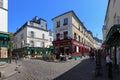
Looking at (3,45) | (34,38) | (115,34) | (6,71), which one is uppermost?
(34,38)

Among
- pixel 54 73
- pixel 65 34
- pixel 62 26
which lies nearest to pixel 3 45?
pixel 54 73

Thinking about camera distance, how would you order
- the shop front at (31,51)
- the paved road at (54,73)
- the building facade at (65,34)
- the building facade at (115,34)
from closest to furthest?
the building facade at (115,34) < the paved road at (54,73) < the building facade at (65,34) < the shop front at (31,51)

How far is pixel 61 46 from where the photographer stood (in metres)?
31.0

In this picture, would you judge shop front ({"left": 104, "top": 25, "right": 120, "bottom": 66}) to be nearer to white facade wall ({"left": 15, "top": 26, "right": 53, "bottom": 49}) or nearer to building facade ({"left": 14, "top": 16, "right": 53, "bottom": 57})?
building facade ({"left": 14, "top": 16, "right": 53, "bottom": 57})

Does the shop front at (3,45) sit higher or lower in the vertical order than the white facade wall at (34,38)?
lower

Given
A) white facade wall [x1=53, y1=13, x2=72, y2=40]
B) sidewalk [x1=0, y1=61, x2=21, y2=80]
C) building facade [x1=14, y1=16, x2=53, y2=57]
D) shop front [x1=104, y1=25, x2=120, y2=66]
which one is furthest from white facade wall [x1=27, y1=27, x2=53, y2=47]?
shop front [x1=104, y1=25, x2=120, y2=66]

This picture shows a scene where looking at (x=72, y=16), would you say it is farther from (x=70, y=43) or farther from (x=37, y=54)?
(x=37, y=54)

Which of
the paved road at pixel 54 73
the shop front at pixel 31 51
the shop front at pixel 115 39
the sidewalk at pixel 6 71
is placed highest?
the shop front at pixel 115 39

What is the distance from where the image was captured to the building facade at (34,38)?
3733 centimetres

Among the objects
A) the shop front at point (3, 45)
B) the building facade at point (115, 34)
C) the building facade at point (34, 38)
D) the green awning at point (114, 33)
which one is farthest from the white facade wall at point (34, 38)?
the green awning at point (114, 33)

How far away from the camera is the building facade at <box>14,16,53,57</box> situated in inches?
1470

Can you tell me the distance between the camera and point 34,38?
3925cm

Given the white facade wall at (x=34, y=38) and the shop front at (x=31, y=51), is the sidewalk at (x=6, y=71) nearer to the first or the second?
the shop front at (x=31, y=51)

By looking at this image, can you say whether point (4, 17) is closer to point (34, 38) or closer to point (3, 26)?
point (3, 26)
